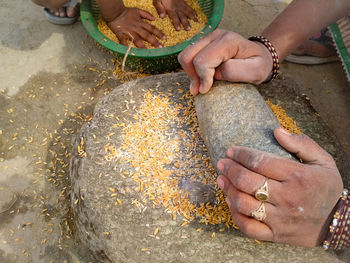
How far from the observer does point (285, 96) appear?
235 centimetres

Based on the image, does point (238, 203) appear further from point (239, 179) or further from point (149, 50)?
point (149, 50)

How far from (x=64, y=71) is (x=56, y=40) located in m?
0.52

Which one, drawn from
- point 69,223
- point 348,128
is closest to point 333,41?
point 348,128

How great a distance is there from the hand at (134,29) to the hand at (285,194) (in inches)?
71.9

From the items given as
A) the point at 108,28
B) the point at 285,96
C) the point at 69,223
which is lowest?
the point at 69,223

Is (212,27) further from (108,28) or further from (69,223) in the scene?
(69,223)

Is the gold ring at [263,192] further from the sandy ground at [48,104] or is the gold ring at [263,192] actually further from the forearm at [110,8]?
the forearm at [110,8]

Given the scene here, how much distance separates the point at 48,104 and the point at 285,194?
2.55 m

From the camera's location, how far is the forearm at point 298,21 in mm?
2186

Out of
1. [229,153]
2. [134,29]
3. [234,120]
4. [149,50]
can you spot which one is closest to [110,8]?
[134,29]

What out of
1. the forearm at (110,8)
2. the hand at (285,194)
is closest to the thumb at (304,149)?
the hand at (285,194)

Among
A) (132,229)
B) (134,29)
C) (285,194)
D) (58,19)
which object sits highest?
(285,194)

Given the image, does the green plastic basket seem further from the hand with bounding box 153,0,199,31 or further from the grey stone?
the grey stone

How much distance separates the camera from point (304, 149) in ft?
5.24
